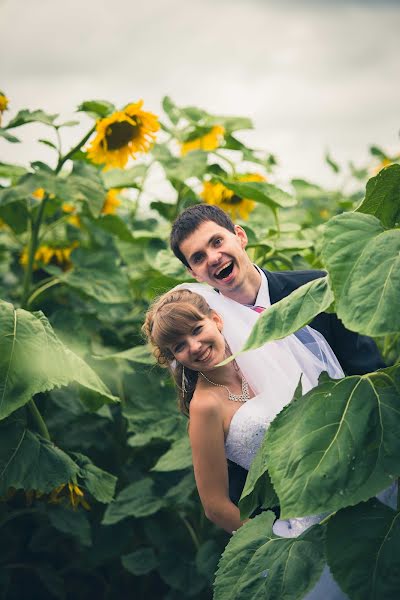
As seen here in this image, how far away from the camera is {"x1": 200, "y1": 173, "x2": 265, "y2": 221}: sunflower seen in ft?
9.73

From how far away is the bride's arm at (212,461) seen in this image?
175cm

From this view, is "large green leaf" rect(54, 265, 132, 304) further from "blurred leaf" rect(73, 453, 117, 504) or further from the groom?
A: the groom

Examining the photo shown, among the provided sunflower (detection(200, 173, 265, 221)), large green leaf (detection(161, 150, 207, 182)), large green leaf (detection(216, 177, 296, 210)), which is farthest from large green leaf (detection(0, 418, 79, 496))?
sunflower (detection(200, 173, 265, 221))

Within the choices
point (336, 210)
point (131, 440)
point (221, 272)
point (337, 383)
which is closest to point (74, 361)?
point (221, 272)

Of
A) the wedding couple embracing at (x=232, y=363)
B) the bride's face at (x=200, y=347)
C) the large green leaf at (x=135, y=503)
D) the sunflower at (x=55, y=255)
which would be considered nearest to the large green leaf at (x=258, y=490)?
the wedding couple embracing at (x=232, y=363)

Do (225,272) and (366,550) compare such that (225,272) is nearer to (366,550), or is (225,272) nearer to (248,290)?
(248,290)

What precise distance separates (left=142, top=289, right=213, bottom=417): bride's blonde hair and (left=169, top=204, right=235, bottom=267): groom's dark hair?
155 millimetres

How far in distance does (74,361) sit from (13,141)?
788 mm

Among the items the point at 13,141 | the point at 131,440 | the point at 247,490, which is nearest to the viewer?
the point at 247,490

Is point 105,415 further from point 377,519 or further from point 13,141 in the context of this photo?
point 377,519

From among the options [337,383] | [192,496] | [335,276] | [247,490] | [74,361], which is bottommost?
[192,496]

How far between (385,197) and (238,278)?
1.72 feet

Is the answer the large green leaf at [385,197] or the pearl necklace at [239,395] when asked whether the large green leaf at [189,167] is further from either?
the large green leaf at [385,197]

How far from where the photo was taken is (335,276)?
1.22 metres
